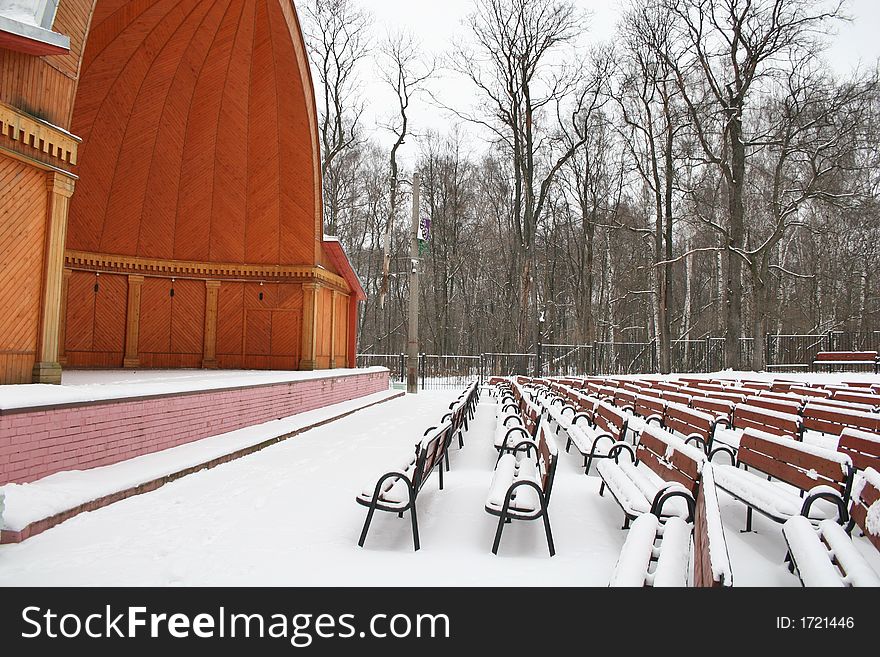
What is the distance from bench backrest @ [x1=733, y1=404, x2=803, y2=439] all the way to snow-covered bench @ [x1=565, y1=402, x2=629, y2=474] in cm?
165

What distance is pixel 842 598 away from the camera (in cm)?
280

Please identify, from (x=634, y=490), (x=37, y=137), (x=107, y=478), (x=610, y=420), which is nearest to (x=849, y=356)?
(x=610, y=420)

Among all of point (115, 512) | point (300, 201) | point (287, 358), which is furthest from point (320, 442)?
point (300, 201)

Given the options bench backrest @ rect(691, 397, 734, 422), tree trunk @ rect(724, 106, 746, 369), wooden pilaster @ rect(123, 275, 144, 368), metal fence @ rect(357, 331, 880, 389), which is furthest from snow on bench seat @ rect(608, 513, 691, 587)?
tree trunk @ rect(724, 106, 746, 369)

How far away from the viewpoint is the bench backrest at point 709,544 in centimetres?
258

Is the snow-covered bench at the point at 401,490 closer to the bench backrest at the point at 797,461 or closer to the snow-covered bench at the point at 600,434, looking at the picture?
the snow-covered bench at the point at 600,434

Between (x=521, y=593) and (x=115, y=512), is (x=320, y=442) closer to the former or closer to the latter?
(x=115, y=512)

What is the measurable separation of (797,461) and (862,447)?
70 centimetres

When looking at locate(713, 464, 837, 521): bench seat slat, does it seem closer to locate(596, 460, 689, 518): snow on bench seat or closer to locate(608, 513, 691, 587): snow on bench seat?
locate(596, 460, 689, 518): snow on bench seat

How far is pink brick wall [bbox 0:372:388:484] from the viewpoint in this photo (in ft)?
17.9

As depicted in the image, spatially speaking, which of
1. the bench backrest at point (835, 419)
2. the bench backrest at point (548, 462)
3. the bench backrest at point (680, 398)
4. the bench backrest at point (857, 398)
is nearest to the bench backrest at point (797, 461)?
the bench backrest at point (835, 419)

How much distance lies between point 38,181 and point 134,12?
341 inches

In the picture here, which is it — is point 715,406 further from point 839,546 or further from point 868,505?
point 839,546

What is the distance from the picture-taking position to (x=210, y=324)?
1653cm
